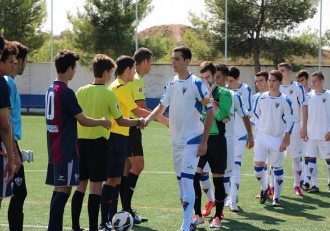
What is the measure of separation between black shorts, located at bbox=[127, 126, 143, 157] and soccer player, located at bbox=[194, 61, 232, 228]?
34.4 inches

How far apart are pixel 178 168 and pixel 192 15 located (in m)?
38.5

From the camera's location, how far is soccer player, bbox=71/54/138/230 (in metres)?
7.86

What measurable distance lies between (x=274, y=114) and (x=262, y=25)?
1172 inches

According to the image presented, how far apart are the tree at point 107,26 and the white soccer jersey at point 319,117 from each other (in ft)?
98.8

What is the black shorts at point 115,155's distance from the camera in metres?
8.46

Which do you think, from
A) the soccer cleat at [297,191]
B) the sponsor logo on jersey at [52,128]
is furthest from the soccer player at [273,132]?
the sponsor logo on jersey at [52,128]

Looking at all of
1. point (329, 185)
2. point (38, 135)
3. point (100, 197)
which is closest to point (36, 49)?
point (38, 135)

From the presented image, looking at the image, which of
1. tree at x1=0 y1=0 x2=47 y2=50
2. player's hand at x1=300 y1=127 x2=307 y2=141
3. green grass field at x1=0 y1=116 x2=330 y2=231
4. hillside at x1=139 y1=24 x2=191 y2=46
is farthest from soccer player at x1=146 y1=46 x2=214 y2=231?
hillside at x1=139 y1=24 x2=191 y2=46

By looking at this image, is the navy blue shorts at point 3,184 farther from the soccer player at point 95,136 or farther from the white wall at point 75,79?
the white wall at point 75,79

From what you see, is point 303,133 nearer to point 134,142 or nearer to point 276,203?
point 276,203

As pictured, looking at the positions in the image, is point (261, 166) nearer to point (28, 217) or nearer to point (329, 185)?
point (329, 185)

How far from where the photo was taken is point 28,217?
923cm

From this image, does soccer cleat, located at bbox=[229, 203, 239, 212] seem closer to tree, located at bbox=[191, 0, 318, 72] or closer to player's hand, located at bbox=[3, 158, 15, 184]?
player's hand, located at bbox=[3, 158, 15, 184]

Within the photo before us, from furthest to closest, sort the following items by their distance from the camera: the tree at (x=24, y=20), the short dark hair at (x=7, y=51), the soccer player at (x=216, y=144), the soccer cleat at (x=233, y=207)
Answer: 1. the tree at (x=24, y=20)
2. the soccer cleat at (x=233, y=207)
3. the soccer player at (x=216, y=144)
4. the short dark hair at (x=7, y=51)
